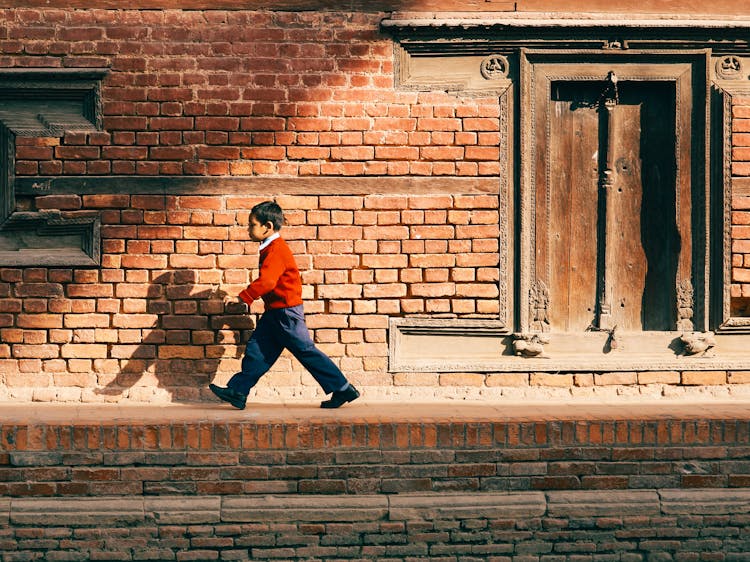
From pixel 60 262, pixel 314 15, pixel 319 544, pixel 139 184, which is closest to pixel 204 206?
pixel 139 184

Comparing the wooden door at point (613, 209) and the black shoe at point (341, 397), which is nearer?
the black shoe at point (341, 397)

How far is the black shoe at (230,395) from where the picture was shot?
5863 millimetres

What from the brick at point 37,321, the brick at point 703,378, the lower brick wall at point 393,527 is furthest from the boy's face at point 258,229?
the brick at point 703,378

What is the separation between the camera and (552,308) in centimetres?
655

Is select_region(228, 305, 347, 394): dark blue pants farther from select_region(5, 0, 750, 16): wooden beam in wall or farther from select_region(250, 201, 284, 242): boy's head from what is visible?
select_region(5, 0, 750, 16): wooden beam in wall

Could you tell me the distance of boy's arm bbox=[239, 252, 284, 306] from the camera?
570cm

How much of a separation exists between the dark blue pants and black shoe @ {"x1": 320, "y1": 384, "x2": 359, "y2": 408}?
0.15ft

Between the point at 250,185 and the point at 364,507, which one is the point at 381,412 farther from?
the point at 250,185

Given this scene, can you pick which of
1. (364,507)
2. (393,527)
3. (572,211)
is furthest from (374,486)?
(572,211)

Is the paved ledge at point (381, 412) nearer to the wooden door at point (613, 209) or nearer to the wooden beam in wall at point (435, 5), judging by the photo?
the wooden door at point (613, 209)

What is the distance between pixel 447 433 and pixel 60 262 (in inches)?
106

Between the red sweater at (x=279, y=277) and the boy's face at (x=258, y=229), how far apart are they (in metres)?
0.08

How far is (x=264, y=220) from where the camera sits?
19.3 feet

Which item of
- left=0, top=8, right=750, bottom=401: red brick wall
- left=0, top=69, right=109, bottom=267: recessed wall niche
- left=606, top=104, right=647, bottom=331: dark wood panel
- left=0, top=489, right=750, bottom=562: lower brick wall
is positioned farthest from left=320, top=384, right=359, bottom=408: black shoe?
left=606, top=104, right=647, bottom=331: dark wood panel
